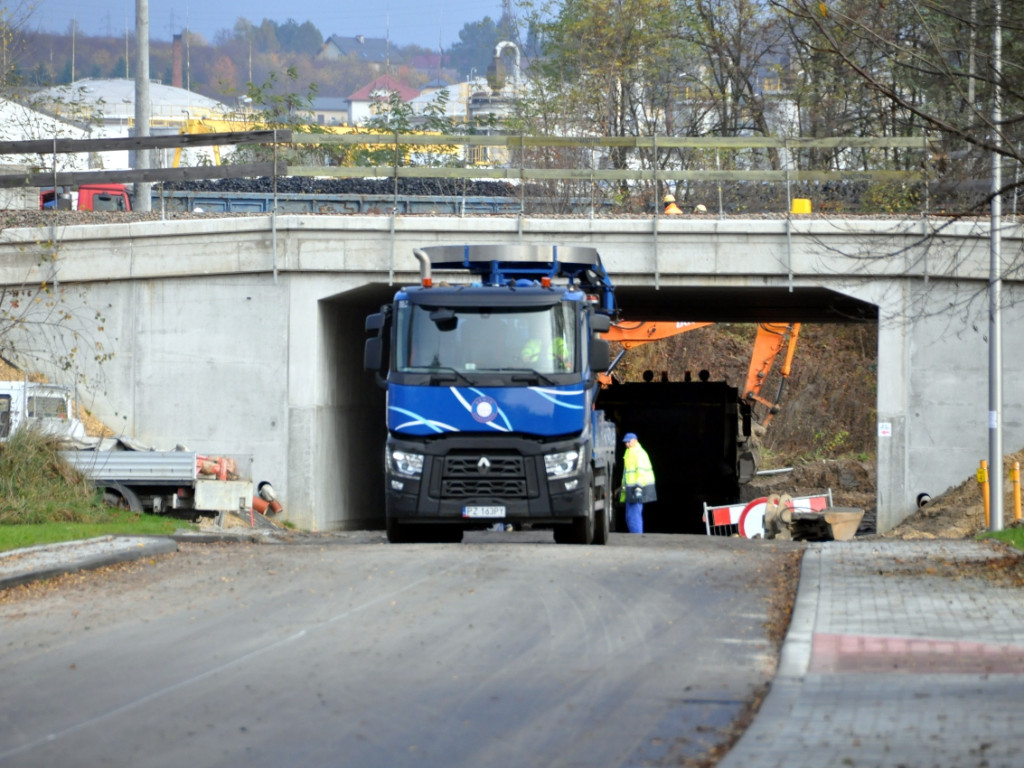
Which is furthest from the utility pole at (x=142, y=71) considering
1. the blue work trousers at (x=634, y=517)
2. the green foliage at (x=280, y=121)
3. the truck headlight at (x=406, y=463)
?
the truck headlight at (x=406, y=463)

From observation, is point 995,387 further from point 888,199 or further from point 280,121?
point 280,121

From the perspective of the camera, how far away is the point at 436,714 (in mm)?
7117

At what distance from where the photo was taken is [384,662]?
8469 mm

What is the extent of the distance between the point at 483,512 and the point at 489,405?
1.19 meters

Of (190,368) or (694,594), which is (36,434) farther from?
(694,594)

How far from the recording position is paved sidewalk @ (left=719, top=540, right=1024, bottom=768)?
239 inches

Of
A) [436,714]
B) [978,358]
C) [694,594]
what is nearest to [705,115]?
[978,358]

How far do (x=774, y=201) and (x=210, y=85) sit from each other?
510 ft

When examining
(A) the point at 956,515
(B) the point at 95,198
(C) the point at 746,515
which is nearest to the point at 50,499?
(C) the point at 746,515

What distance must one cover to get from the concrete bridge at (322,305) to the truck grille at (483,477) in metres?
8.35

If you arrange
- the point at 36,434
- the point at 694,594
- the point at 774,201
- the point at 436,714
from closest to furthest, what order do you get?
the point at 436,714, the point at 694,594, the point at 36,434, the point at 774,201

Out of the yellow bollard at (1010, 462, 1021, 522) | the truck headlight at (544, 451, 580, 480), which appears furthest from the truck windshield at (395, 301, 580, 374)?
the yellow bollard at (1010, 462, 1021, 522)

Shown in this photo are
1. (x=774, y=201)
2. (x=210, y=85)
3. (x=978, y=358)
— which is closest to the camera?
(x=978, y=358)

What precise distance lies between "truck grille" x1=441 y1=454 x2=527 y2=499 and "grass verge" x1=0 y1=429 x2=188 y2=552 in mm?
3713
